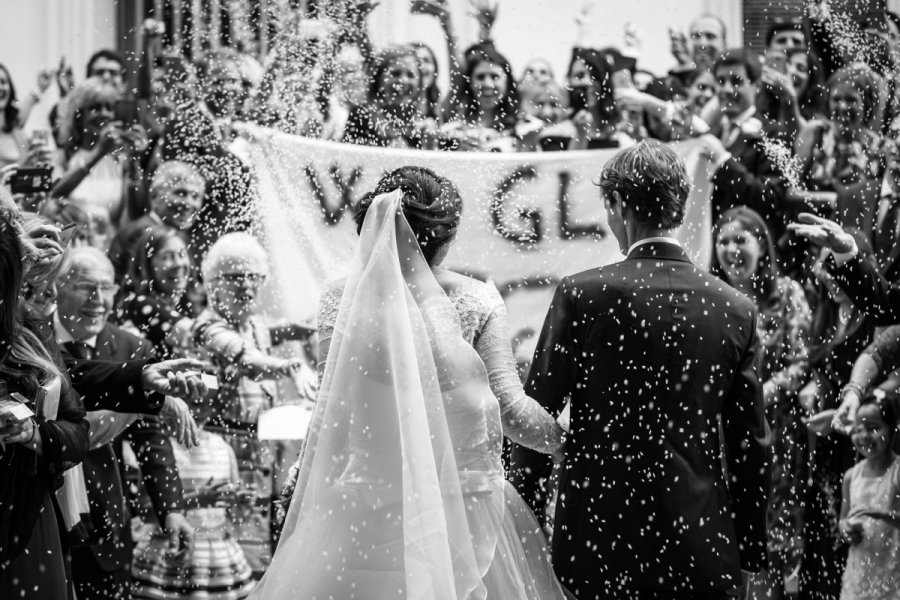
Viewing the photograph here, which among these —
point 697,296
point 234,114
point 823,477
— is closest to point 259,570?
point 234,114

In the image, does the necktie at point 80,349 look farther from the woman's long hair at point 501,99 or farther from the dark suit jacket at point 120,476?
the woman's long hair at point 501,99

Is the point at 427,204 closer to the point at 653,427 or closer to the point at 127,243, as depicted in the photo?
the point at 653,427

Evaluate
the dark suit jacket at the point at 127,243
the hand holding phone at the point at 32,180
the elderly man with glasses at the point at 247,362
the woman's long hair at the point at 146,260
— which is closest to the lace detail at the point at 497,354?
the elderly man with glasses at the point at 247,362

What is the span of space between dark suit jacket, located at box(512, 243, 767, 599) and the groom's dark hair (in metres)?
0.08

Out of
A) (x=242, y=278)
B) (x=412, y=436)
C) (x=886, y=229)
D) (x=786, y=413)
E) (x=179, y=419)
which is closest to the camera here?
(x=412, y=436)

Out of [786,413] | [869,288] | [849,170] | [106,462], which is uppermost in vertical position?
[849,170]

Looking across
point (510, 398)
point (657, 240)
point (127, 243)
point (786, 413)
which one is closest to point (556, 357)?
point (510, 398)

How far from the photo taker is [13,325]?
8.45ft

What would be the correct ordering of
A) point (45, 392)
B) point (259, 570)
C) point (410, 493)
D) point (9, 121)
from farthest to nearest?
point (9, 121) < point (259, 570) < point (45, 392) < point (410, 493)

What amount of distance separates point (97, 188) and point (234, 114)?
88 cm

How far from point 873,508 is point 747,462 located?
1881 mm

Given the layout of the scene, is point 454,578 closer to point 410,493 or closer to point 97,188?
point 410,493

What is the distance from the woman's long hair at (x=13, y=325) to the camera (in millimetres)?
2553

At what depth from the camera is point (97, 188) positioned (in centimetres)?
568
